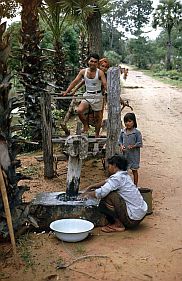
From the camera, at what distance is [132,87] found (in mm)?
24531

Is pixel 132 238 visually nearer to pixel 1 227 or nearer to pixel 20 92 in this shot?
pixel 1 227

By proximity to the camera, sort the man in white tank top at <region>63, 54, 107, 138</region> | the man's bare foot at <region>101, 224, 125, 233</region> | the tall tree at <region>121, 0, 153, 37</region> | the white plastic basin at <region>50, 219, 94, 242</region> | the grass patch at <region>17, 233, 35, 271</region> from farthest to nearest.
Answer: the tall tree at <region>121, 0, 153, 37</region> < the man in white tank top at <region>63, 54, 107, 138</region> < the man's bare foot at <region>101, 224, 125, 233</region> < the white plastic basin at <region>50, 219, 94, 242</region> < the grass patch at <region>17, 233, 35, 271</region>

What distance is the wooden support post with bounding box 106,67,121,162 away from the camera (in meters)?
6.15

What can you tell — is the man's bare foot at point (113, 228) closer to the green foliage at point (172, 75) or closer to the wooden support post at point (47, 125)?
the wooden support post at point (47, 125)

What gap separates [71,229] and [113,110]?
217cm

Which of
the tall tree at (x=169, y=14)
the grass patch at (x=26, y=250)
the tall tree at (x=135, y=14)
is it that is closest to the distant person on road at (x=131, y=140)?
the grass patch at (x=26, y=250)

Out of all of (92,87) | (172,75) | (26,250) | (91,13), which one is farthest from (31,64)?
(172,75)

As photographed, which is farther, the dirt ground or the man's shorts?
the man's shorts

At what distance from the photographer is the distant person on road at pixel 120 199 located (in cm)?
482

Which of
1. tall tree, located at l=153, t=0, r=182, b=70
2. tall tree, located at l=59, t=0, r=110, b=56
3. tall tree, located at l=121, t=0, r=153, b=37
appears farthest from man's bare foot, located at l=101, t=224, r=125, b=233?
tall tree, located at l=121, t=0, r=153, b=37

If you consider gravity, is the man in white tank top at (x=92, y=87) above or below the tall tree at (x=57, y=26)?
below

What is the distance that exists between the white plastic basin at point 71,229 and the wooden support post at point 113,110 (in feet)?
5.83

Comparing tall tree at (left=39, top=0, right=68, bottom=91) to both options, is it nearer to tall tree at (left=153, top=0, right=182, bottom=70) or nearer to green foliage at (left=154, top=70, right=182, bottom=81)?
green foliage at (left=154, top=70, right=182, bottom=81)

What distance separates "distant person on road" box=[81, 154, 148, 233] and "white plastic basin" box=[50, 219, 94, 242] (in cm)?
31
